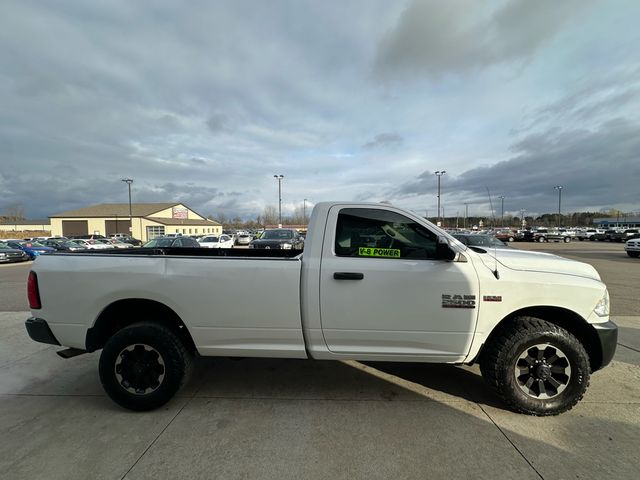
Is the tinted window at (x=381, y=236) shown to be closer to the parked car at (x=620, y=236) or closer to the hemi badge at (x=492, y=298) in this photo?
the hemi badge at (x=492, y=298)

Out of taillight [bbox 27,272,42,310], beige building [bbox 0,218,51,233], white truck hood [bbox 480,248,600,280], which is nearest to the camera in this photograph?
white truck hood [bbox 480,248,600,280]

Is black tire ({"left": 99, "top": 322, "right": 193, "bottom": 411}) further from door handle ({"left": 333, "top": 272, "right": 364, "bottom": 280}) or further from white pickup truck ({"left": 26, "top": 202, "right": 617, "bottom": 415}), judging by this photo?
door handle ({"left": 333, "top": 272, "right": 364, "bottom": 280})

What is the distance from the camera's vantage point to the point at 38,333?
10.6ft

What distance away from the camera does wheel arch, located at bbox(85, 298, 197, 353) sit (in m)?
3.20

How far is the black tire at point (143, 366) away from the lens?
3055 mm

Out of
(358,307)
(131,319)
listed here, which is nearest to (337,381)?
(358,307)

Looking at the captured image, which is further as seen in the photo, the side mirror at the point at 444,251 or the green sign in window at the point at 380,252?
the green sign in window at the point at 380,252

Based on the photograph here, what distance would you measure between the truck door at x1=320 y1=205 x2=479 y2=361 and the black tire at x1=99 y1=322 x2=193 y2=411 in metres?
1.45

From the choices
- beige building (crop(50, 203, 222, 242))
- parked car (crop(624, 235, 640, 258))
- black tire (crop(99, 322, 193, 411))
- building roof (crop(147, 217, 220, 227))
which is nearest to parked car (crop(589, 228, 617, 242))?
parked car (crop(624, 235, 640, 258))


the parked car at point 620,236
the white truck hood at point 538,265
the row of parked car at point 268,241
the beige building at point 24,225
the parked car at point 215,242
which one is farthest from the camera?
the beige building at point 24,225

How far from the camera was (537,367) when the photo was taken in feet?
9.82

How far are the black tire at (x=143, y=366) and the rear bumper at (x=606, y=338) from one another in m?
3.83

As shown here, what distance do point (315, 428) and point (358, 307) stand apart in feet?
3.58

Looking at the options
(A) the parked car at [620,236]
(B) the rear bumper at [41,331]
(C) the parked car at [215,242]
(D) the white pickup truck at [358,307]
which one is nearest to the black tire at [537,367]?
(D) the white pickup truck at [358,307]
